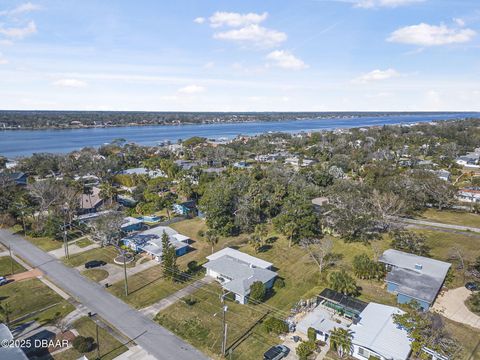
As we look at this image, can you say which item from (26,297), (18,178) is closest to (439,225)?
(26,297)

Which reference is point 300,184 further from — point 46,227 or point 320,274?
point 46,227

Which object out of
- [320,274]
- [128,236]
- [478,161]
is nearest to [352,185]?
[320,274]

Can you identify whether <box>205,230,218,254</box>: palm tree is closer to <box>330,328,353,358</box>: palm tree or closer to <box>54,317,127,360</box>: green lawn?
<box>54,317,127,360</box>: green lawn

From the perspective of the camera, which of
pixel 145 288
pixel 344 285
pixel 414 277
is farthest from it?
pixel 414 277

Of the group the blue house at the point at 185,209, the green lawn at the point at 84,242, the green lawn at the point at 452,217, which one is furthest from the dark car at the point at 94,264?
the green lawn at the point at 452,217

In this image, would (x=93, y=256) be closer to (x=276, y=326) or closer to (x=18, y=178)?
(x=276, y=326)

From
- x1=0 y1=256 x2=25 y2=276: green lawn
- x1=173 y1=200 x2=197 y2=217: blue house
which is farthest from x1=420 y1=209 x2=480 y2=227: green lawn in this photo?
x1=0 y1=256 x2=25 y2=276: green lawn
